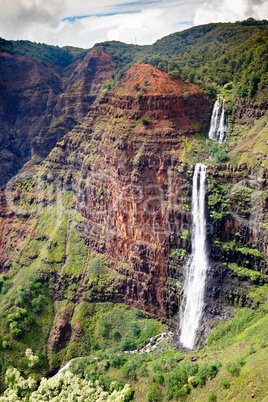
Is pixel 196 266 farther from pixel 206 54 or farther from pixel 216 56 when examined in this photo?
pixel 206 54

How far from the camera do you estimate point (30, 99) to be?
135250 mm

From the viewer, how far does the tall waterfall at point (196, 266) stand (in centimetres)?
5566

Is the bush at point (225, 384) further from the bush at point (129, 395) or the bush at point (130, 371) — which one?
the bush at point (130, 371)

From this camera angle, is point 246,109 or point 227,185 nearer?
point 227,185

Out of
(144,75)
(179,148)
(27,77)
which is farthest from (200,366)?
(27,77)

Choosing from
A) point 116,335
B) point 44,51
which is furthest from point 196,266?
point 44,51

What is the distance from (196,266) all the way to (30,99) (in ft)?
350

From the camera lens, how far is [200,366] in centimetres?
4406

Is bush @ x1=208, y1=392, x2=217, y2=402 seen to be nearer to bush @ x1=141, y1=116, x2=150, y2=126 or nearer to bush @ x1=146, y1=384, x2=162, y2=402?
bush @ x1=146, y1=384, x2=162, y2=402

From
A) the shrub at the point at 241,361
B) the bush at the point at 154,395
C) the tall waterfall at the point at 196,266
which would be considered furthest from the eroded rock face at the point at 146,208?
the bush at the point at 154,395

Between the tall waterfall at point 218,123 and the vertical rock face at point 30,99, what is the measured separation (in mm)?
64266

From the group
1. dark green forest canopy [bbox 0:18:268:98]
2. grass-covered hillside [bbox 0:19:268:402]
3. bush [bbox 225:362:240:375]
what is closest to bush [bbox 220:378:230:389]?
grass-covered hillside [bbox 0:19:268:402]

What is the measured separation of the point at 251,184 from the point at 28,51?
13994 centimetres

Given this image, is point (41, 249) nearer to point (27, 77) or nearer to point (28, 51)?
point (27, 77)
